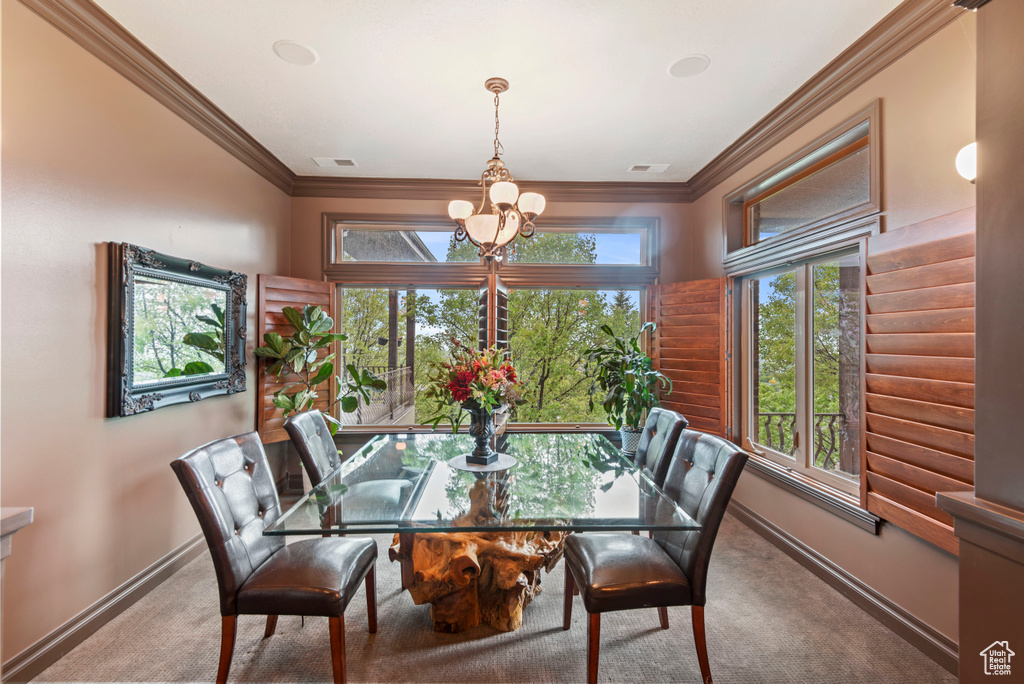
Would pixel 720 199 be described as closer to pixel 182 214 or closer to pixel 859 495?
pixel 859 495

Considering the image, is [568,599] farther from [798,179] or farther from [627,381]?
[798,179]

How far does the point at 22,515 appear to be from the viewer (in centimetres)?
116

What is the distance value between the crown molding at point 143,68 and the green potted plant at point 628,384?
3.19m

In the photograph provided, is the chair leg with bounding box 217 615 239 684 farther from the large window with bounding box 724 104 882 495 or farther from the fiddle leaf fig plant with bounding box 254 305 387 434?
the large window with bounding box 724 104 882 495

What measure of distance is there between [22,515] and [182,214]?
2111 millimetres

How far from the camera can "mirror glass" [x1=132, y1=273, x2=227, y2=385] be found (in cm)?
236

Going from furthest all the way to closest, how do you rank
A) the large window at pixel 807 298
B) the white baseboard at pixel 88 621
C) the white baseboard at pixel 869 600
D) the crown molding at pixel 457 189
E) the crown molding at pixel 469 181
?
the crown molding at pixel 457 189 → the large window at pixel 807 298 → the crown molding at pixel 469 181 → the white baseboard at pixel 869 600 → the white baseboard at pixel 88 621

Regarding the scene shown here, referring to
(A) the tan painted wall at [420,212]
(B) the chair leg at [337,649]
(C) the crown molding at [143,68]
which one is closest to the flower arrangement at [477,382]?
(B) the chair leg at [337,649]

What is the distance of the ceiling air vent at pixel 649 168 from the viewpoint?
12.5 ft

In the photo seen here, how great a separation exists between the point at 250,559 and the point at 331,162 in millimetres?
3156

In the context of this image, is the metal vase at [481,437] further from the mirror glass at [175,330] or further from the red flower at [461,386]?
the mirror glass at [175,330]

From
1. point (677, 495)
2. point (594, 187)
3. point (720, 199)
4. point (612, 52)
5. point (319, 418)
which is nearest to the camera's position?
point (677, 495)

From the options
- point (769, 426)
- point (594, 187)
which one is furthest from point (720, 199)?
point (769, 426)

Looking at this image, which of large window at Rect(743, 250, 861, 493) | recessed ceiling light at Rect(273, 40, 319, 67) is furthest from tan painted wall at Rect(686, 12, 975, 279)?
recessed ceiling light at Rect(273, 40, 319, 67)
